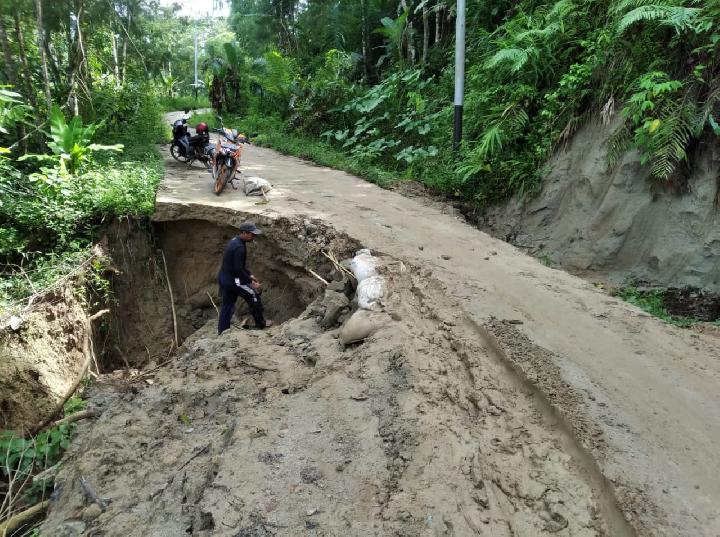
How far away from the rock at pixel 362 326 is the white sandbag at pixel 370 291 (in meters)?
0.18

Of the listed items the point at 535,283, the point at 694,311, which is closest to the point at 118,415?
the point at 535,283

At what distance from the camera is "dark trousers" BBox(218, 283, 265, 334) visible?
668 cm

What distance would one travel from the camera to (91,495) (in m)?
3.65

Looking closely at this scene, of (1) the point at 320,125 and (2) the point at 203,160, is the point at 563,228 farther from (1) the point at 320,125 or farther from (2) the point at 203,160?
(1) the point at 320,125

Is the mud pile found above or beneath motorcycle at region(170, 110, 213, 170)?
beneath

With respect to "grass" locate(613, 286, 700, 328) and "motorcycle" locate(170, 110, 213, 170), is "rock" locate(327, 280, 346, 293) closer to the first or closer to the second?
"grass" locate(613, 286, 700, 328)

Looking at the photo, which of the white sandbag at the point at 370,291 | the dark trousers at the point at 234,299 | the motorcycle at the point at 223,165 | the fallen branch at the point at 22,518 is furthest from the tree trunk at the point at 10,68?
the fallen branch at the point at 22,518

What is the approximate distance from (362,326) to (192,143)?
26.1ft

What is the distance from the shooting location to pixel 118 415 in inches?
186

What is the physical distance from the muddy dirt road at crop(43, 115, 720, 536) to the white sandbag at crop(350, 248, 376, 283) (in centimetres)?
30

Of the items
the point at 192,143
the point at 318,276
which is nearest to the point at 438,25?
the point at 192,143

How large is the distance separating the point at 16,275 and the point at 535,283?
6.65 m

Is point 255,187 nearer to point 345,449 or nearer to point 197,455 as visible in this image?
point 197,455

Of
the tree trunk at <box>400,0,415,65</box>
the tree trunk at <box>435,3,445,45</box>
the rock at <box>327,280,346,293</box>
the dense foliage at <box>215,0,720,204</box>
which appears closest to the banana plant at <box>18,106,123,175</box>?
the rock at <box>327,280,346,293</box>
